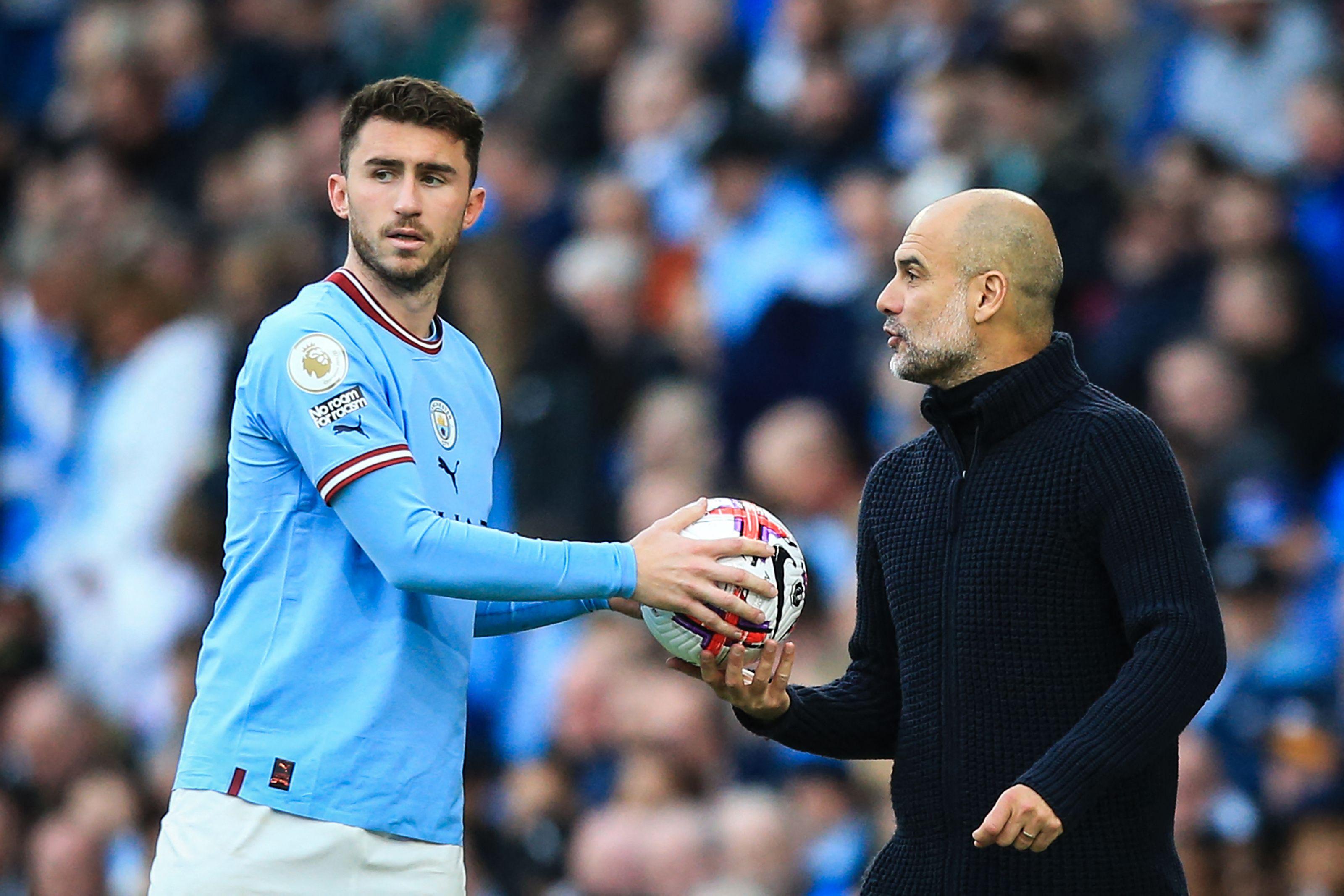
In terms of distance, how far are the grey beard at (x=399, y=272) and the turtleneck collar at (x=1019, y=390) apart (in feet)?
4.02

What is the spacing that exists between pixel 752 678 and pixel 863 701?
Result: 302mm

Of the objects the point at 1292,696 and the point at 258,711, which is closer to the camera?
the point at 258,711

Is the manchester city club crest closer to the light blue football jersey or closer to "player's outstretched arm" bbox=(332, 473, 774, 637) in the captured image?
the light blue football jersey

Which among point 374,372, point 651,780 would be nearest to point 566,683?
point 651,780

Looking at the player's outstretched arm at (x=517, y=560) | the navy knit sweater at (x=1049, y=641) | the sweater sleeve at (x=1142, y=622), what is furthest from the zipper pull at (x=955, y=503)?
the player's outstretched arm at (x=517, y=560)

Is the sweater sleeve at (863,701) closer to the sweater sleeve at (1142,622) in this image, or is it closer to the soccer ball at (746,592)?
the soccer ball at (746,592)

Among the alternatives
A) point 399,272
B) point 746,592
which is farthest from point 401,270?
point 746,592

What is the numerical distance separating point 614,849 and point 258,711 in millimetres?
3902

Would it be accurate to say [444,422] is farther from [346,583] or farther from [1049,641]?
[1049,641]

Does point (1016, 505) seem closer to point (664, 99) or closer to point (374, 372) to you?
point (374, 372)

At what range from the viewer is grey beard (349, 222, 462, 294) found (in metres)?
4.67

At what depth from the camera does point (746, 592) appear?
4.72 m

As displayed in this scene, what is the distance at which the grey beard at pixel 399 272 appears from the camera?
4.67 metres

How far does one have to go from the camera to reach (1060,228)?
8352mm
